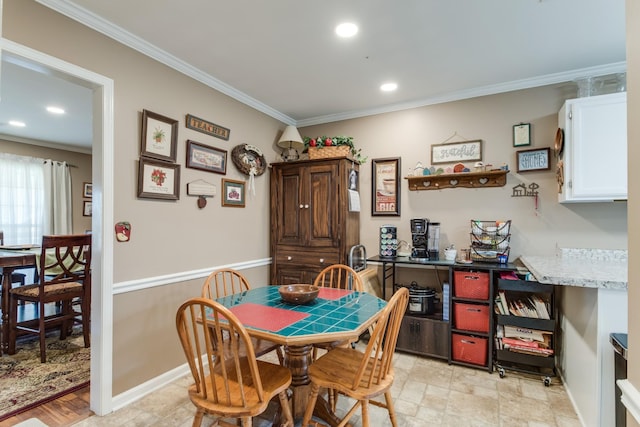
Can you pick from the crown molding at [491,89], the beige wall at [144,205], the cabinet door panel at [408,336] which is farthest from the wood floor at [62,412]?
the crown molding at [491,89]

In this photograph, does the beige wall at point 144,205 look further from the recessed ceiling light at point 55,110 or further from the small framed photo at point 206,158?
the recessed ceiling light at point 55,110

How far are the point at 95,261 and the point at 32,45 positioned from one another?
4.43 feet

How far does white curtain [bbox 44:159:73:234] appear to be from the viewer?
5312mm

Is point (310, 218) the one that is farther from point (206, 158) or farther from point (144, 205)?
point (144, 205)

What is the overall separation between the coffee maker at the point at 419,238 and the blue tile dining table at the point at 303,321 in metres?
1.14

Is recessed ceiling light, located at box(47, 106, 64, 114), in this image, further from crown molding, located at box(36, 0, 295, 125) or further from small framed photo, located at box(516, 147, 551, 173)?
small framed photo, located at box(516, 147, 551, 173)

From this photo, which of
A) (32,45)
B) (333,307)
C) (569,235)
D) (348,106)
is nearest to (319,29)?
(348,106)

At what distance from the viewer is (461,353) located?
2.85 meters

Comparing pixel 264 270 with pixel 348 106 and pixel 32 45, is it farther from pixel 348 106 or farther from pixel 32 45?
pixel 32 45

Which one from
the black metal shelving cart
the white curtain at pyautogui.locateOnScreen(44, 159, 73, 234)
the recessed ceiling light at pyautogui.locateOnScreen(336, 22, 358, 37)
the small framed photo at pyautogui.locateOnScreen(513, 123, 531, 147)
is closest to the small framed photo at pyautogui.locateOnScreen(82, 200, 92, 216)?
the white curtain at pyautogui.locateOnScreen(44, 159, 73, 234)

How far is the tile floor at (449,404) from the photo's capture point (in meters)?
2.06

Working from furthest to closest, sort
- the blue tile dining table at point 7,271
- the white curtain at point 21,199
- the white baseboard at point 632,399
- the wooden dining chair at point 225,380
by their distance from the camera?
the white curtain at point 21,199, the blue tile dining table at point 7,271, the wooden dining chair at point 225,380, the white baseboard at point 632,399

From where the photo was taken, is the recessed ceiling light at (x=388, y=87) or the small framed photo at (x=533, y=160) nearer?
the small framed photo at (x=533, y=160)

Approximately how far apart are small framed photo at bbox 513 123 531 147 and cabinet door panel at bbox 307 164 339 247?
5.80 feet
